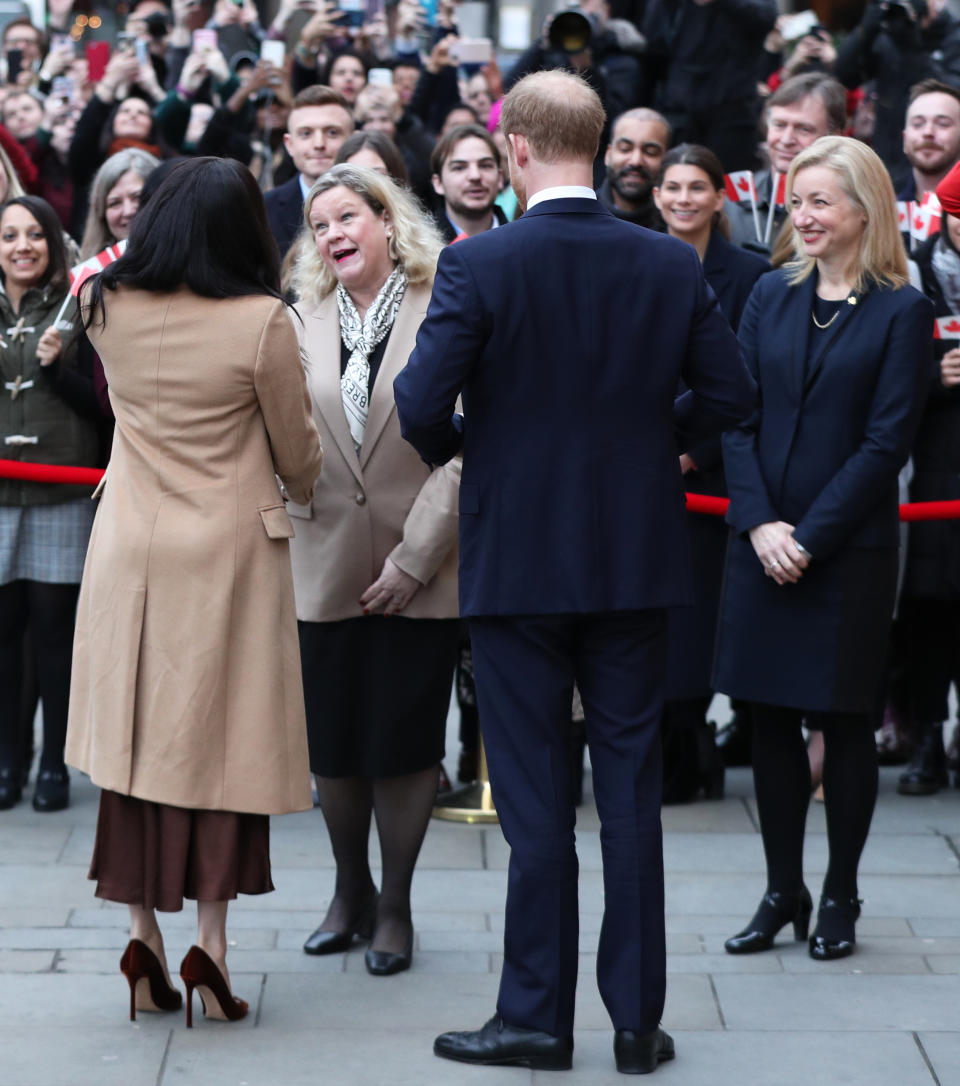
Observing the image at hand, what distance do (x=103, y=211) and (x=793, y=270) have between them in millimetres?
2744

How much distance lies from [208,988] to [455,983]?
0.66 meters

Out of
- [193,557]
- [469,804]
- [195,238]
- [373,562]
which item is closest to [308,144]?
[469,804]

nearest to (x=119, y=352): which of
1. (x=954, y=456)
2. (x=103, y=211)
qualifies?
(x=103, y=211)

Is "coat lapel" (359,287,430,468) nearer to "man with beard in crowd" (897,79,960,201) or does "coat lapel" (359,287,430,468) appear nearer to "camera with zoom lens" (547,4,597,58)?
"man with beard in crowd" (897,79,960,201)

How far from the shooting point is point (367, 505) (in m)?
4.59

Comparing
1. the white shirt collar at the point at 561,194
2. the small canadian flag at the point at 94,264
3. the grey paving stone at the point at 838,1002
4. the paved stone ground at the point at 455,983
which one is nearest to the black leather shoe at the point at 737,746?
the paved stone ground at the point at 455,983

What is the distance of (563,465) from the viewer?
3699 millimetres

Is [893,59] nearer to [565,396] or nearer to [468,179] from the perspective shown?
[468,179]

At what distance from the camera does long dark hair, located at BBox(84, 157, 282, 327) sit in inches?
156

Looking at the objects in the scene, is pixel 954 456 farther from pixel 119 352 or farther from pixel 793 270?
pixel 119 352

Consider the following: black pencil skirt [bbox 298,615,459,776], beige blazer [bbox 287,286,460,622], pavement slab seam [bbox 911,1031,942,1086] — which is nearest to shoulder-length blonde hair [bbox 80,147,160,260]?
beige blazer [bbox 287,286,460,622]

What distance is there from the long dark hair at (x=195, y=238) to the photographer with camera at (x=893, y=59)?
16.4 feet

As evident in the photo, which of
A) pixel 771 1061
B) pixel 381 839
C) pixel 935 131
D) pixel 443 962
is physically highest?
pixel 935 131

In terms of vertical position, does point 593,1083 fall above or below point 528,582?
below
